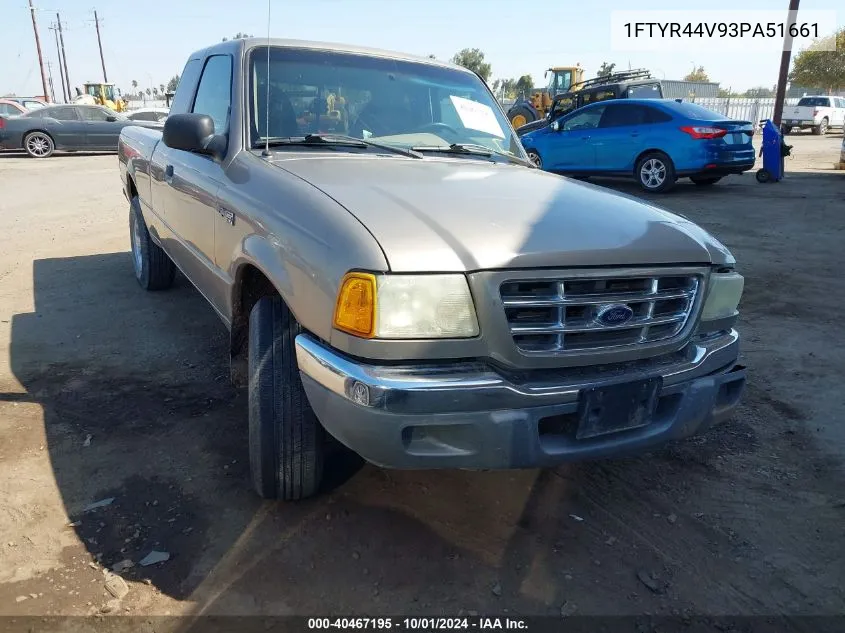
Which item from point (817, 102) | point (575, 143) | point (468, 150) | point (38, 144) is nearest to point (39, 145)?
point (38, 144)

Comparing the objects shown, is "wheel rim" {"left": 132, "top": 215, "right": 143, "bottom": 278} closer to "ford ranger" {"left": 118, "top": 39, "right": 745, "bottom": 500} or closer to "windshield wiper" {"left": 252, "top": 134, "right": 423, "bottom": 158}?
"ford ranger" {"left": 118, "top": 39, "right": 745, "bottom": 500}

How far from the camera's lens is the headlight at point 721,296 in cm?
246

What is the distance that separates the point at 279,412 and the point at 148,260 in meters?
3.47

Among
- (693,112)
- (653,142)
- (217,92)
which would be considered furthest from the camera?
(653,142)

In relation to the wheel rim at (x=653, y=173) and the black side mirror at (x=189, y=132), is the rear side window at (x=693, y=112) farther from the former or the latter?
the black side mirror at (x=189, y=132)

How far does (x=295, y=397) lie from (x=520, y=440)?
0.83 meters

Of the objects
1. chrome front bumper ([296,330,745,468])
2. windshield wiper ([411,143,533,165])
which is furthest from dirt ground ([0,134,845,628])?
windshield wiper ([411,143,533,165])

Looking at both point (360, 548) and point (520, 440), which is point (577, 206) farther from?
point (360, 548)

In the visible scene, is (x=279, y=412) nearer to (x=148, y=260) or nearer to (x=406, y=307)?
(x=406, y=307)

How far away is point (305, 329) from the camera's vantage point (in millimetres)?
2229

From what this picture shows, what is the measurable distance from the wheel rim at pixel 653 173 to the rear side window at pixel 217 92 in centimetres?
903

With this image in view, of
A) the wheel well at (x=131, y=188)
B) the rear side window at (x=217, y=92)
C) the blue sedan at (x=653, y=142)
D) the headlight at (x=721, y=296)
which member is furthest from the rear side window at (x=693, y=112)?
the headlight at (x=721, y=296)

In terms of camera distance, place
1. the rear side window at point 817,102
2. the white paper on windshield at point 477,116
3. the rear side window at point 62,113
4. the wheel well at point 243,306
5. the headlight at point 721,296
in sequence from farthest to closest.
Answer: the rear side window at point 817,102 < the rear side window at point 62,113 < the white paper on windshield at point 477,116 < the wheel well at point 243,306 < the headlight at point 721,296

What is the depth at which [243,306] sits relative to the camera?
2.88 metres
